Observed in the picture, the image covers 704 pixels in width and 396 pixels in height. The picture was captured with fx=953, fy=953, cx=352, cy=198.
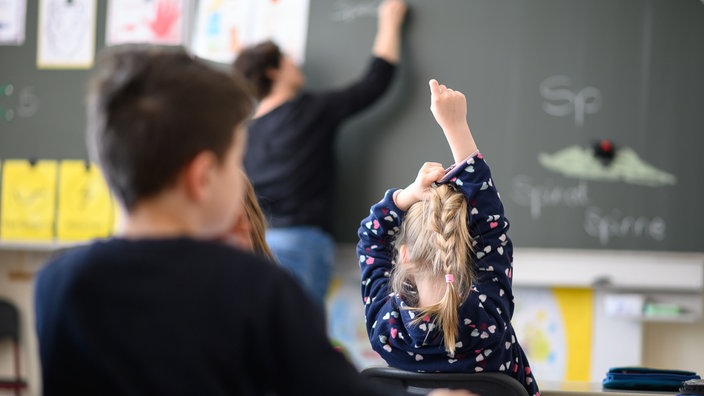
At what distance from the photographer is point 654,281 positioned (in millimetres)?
3541

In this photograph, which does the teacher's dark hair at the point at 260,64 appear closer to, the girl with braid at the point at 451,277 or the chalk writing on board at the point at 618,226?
the chalk writing on board at the point at 618,226

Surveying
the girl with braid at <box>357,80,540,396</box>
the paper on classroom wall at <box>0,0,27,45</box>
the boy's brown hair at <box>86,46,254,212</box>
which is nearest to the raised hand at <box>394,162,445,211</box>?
the girl with braid at <box>357,80,540,396</box>

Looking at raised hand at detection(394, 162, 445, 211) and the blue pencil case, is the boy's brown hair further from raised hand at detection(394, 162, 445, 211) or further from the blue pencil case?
the blue pencil case

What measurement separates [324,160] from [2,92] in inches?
68.7

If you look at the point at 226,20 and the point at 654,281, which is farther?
the point at 226,20

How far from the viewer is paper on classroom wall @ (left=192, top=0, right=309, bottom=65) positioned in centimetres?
411

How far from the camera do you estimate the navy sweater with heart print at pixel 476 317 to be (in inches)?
71.8

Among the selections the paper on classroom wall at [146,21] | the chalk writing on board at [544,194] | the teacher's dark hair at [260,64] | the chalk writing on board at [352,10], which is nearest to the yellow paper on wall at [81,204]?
the paper on classroom wall at [146,21]

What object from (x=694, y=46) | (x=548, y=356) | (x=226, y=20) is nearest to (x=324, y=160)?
(x=226, y=20)

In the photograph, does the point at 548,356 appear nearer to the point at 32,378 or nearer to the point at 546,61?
the point at 546,61

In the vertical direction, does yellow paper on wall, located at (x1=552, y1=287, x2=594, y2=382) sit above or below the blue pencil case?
below

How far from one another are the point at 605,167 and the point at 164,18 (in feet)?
6.95

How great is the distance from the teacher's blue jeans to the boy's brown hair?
277 cm

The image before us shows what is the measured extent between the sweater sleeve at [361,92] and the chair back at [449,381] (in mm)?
2218
